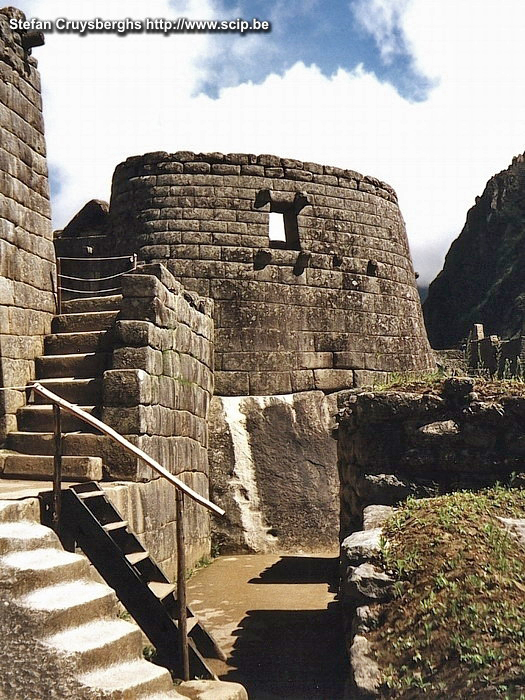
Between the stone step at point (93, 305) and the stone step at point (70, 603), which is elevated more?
the stone step at point (93, 305)

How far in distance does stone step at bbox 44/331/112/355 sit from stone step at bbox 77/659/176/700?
4.17 m

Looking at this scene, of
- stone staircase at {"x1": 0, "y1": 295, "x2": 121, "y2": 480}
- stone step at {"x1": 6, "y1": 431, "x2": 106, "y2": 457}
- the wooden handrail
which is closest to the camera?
the wooden handrail

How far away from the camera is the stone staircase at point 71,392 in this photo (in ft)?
22.1

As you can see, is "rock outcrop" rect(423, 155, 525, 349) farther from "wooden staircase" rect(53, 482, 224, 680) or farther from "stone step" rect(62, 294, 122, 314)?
"wooden staircase" rect(53, 482, 224, 680)

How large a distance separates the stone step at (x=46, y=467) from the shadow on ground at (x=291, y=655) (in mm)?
1883

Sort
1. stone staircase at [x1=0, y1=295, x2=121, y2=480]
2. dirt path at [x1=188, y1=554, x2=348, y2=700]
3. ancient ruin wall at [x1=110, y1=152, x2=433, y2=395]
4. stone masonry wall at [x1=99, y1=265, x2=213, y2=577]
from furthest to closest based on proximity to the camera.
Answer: ancient ruin wall at [x1=110, y1=152, x2=433, y2=395], stone masonry wall at [x1=99, y1=265, x2=213, y2=577], stone staircase at [x1=0, y1=295, x2=121, y2=480], dirt path at [x1=188, y1=554, x2=348, y2=700]

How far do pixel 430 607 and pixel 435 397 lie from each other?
2.52 meters

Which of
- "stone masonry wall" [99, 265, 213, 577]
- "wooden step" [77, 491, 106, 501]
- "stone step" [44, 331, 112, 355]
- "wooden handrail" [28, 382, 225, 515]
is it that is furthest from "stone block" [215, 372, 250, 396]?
"wooden handrail" [28, 382, 225, 515]

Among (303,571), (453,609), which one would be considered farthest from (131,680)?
(303,571)

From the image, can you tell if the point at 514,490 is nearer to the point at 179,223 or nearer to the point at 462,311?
the point at 179,223

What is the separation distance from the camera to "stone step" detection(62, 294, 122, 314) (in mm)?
8625

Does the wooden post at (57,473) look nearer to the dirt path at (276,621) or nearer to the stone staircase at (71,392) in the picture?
the stone staircase at (71,392)

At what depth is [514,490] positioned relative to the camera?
582cm

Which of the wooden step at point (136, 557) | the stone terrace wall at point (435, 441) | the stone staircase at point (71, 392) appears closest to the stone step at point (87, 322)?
the stone staircase at point (71, 392)
